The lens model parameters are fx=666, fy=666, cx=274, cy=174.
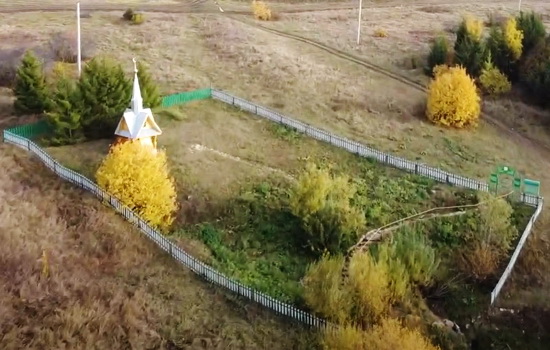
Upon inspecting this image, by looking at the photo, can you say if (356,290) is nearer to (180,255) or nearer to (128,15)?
(180,255)

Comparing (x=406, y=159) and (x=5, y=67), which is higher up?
(x=5, y=67)

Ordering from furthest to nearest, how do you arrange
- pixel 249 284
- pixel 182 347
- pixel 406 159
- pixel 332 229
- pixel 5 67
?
pixel 5 67 → pixel 406 159 → pixel 332 229 → pixel 249 284 → pixel 182 347

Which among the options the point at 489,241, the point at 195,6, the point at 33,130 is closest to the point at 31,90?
the point at 33,130

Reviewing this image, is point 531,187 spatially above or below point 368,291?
above

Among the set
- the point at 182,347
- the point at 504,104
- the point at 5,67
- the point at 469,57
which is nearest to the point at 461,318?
the point at 182,347

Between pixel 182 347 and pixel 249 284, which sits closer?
pixel 182 347

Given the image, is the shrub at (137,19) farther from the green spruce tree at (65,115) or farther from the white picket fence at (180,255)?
the white picket fence at (180,255)

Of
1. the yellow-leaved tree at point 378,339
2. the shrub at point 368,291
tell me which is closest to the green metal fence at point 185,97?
the shrub at point 368,291

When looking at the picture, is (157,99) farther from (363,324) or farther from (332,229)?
(363,324)
